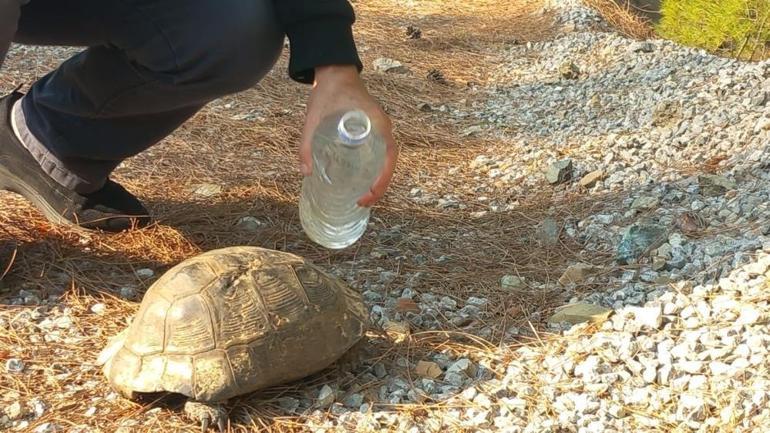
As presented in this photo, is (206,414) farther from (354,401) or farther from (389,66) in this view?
(389,66)

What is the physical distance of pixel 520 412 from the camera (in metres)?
2.10

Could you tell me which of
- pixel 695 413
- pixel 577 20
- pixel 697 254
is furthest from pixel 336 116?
pixel 577 20

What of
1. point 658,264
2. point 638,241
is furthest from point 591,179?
point 658,264

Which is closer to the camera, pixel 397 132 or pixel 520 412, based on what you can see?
pixel 520 412

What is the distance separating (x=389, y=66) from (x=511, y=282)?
335 centimetres

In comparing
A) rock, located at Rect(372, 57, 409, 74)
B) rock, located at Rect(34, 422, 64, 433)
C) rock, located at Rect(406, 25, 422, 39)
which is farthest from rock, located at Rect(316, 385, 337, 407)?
rock, located at Rect(406, 25, 422, 39)

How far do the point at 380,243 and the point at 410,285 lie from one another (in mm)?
361

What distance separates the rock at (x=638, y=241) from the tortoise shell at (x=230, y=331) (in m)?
1.08

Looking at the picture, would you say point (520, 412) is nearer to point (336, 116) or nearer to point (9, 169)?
point (336, 116)

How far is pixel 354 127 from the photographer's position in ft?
6.84

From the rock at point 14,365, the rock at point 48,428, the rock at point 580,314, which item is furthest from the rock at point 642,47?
the rock at point 48,428

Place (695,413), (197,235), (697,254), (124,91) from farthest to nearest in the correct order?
(197,235) < (697,254) < (124,91) < (695,413)

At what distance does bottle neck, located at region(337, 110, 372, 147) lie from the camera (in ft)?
6.62

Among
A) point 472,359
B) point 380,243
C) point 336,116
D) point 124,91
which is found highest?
point 336,116
